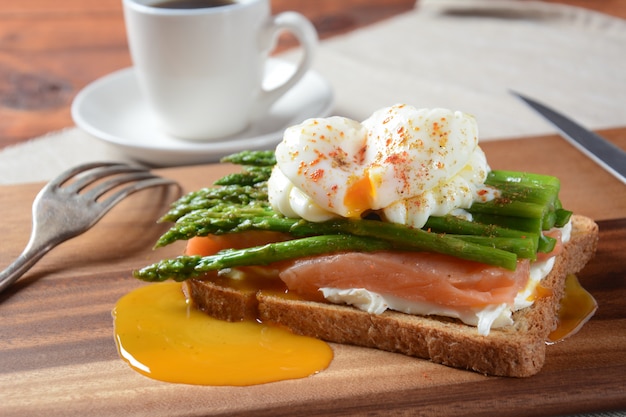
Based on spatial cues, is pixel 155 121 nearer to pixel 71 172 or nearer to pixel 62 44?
pixel 71 172

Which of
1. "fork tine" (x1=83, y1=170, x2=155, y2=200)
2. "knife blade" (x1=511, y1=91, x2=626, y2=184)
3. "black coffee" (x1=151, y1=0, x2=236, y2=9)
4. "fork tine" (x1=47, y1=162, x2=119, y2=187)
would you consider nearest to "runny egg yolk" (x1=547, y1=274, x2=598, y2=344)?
"knife blade" (x1=511, y1=91, x2=626, y2=184)

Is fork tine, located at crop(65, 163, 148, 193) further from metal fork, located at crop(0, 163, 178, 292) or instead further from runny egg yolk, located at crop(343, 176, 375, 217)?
runny egg yolk, located at crop(343, 176, 375, 217)

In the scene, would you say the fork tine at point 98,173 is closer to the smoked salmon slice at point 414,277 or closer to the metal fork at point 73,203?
the metal fork at point 73,203

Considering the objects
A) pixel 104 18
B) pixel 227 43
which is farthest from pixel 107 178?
pixel 104 18

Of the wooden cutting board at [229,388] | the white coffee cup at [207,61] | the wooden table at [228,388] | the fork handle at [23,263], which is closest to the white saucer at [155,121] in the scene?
the white coffee cup at [207,61]

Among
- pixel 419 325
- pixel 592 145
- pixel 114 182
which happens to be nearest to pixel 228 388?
pixel 419 325

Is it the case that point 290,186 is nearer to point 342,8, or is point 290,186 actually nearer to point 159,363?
point 159,363
